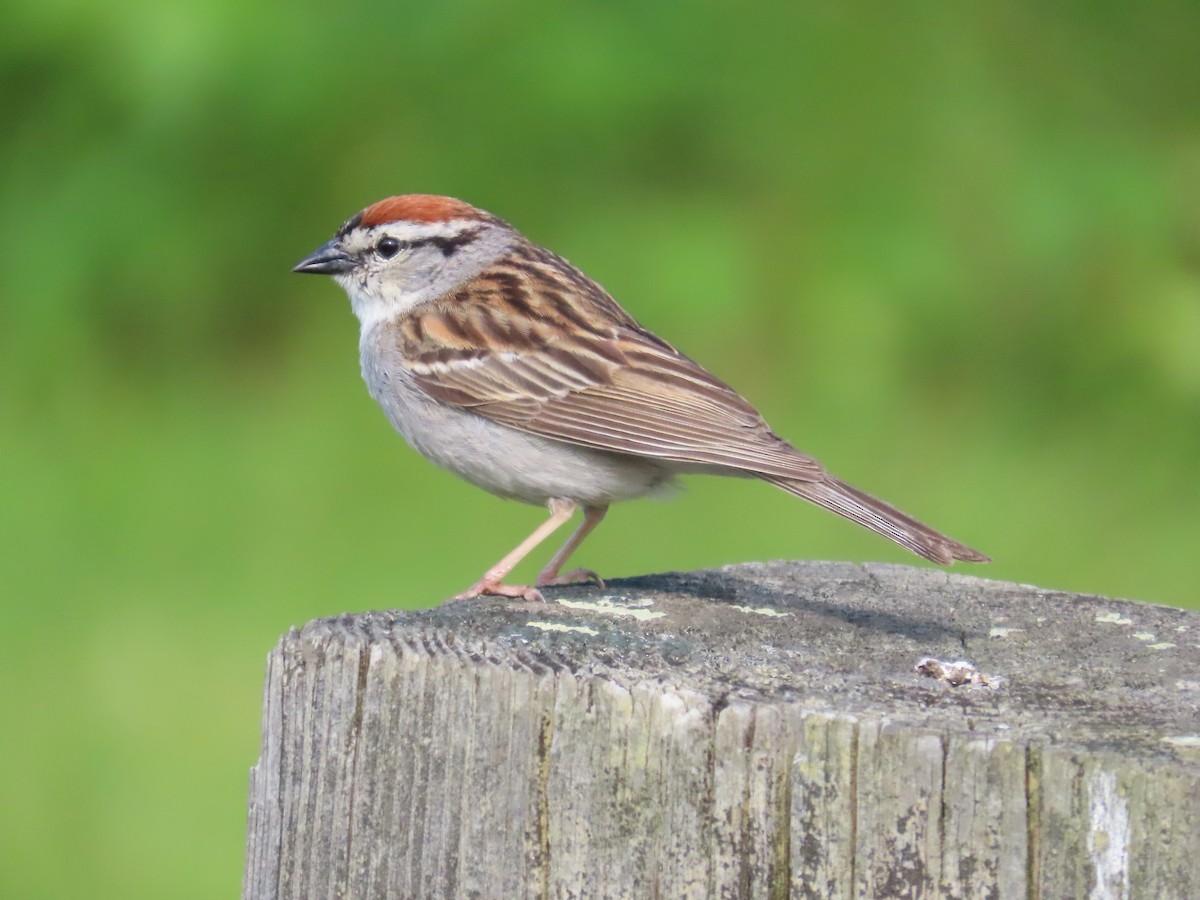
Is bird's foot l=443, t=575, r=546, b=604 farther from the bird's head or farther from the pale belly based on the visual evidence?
the bird's head

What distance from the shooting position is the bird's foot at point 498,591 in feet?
12.0

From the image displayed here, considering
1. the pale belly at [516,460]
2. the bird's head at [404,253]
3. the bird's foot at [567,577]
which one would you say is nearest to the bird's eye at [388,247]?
the bird's head at [404,253]

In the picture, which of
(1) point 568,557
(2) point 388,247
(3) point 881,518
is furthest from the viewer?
(2) point 388,247

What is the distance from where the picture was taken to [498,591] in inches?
155

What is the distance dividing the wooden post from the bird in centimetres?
105

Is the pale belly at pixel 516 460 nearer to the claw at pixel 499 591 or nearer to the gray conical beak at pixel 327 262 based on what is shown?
the claw at pixel 499 591

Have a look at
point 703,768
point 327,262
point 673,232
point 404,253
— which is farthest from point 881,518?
point 673,232

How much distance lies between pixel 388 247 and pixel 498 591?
1.56 meters

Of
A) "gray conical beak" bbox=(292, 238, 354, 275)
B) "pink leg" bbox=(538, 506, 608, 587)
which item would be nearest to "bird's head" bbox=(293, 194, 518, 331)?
"gray conical beak" bbox=(292, 238, 354, 275)

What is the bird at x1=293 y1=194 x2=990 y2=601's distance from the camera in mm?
4188

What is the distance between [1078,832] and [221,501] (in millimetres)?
4852

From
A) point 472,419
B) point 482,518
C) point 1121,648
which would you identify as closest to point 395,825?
point 1121,648

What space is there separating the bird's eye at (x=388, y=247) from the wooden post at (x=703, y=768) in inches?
88.9

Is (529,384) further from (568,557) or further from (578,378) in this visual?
(568,557)
